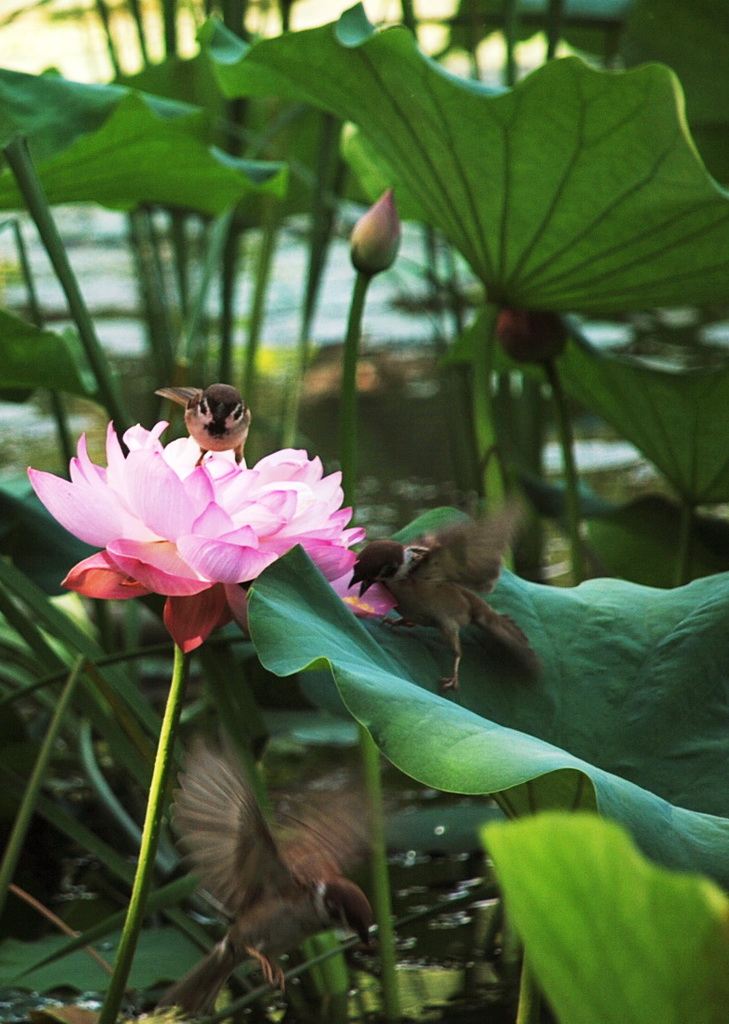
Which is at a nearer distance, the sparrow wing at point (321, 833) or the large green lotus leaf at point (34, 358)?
the sparrow wing at point (321, 833)

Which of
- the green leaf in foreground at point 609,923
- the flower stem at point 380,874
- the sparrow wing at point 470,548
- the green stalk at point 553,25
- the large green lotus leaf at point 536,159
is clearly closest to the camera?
the green leaf in foreground at point 609,923

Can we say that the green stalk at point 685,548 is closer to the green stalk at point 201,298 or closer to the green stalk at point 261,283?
the green stalk at point 201,298

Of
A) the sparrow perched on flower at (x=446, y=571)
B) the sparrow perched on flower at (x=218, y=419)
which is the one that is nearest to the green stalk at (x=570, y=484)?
the sparrow perched on flower at (x=446, y=571)

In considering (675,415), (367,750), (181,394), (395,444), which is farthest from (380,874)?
(395,444)

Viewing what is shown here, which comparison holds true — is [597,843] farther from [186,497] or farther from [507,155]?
[507,155]

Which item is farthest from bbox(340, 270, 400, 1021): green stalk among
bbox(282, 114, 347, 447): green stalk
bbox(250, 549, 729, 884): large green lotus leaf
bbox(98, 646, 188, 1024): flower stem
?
bbox(282, 114, 347, 447): green stalk

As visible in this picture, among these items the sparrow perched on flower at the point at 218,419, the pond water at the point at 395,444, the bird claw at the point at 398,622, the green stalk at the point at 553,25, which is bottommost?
the pond water at the point at 395,444

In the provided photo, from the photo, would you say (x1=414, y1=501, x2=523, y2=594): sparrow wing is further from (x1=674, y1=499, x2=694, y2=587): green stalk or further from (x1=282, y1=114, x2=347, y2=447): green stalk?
(x1=282, y1=114, x2=347, y2=447): green stalk

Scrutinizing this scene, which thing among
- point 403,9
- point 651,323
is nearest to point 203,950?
point 403,9
